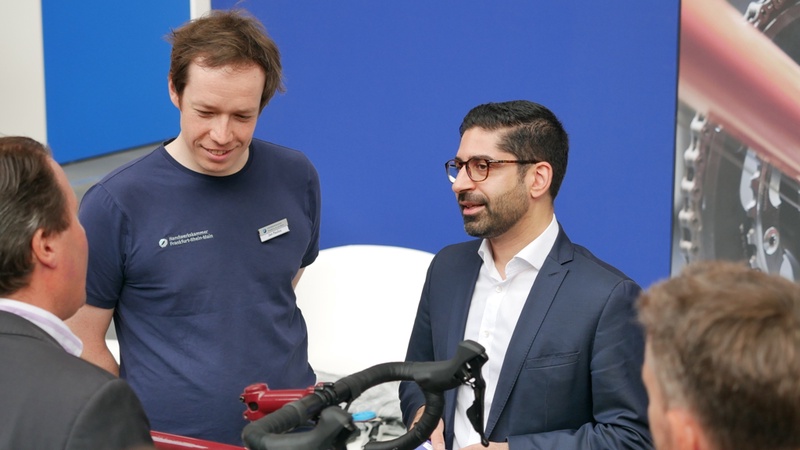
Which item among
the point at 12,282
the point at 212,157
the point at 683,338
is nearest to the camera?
the point at 683,338

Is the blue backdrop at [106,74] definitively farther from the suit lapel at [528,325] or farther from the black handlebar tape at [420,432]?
the black handlebar tape at [420,432]

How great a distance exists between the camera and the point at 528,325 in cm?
195

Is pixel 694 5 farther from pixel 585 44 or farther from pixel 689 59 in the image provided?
pixel 585 44

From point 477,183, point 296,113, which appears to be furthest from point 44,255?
point 296,113

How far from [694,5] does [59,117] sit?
3210mm

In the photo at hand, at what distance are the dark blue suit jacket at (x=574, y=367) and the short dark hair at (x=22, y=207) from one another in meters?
1.01

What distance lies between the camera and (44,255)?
1305 millimetres

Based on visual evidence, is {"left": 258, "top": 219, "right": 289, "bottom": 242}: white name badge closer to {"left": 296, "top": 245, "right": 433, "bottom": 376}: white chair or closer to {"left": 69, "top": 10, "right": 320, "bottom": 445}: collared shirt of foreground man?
{"left": 69, "top": 10, "right": 320, "bottom": 445}: collared shirt of foreground man

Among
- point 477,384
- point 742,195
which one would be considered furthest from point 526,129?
point 742,195

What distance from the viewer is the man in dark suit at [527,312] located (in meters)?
1.87

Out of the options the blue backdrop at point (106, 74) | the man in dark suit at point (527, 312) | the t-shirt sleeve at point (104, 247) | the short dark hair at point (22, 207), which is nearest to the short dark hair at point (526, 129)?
the man in dark suit at point (527, 312)

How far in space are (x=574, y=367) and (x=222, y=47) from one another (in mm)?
1046

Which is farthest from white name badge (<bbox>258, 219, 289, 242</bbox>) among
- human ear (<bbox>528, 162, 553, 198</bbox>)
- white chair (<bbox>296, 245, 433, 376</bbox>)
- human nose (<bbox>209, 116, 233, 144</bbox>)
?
white chair (<bbox>296, 245, 433, 376</bbox>)

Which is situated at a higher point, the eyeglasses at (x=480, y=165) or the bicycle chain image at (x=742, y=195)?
the eyeglasses at (x=480, y=165)
